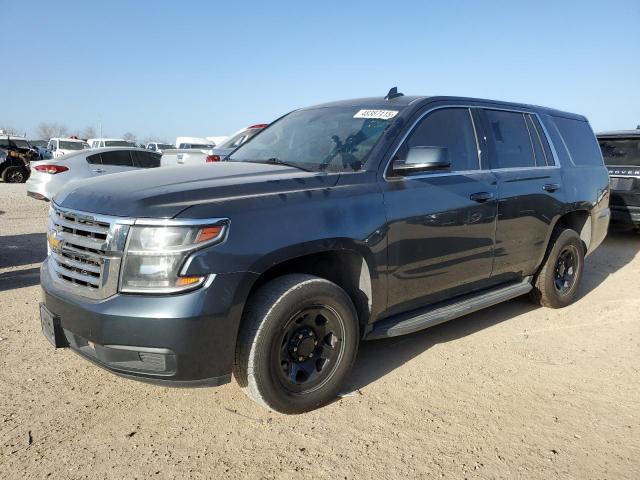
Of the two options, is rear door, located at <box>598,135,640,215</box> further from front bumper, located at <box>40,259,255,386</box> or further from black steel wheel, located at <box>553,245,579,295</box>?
front bumper, located at <box>40,259,255,386</box>

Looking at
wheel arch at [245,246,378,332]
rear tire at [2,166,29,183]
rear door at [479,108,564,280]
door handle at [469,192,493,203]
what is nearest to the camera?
wheel arch at [245,246,378,332]

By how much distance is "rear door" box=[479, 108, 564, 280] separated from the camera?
13.8ft

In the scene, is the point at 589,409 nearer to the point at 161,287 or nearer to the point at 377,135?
the point at 377,135

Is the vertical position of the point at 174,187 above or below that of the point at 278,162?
below

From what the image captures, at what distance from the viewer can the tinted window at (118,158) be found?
11.5 metres

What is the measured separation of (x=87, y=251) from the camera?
2.71 metres

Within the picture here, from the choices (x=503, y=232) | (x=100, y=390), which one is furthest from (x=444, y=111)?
(x=100, y=390)

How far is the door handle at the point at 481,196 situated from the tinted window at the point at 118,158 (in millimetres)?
9740

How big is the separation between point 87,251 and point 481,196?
275 centimetres

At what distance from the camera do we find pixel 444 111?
12.8ft

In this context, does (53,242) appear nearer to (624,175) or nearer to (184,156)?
(624,175)

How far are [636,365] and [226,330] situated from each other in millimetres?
3180

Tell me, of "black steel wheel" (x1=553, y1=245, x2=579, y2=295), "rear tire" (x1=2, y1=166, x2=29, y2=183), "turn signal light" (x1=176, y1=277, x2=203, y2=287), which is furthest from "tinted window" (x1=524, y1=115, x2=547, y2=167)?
"rear tire" (x1=2, y1=166, x2=29, y2=183)

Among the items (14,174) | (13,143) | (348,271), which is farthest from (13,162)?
(348,271)
